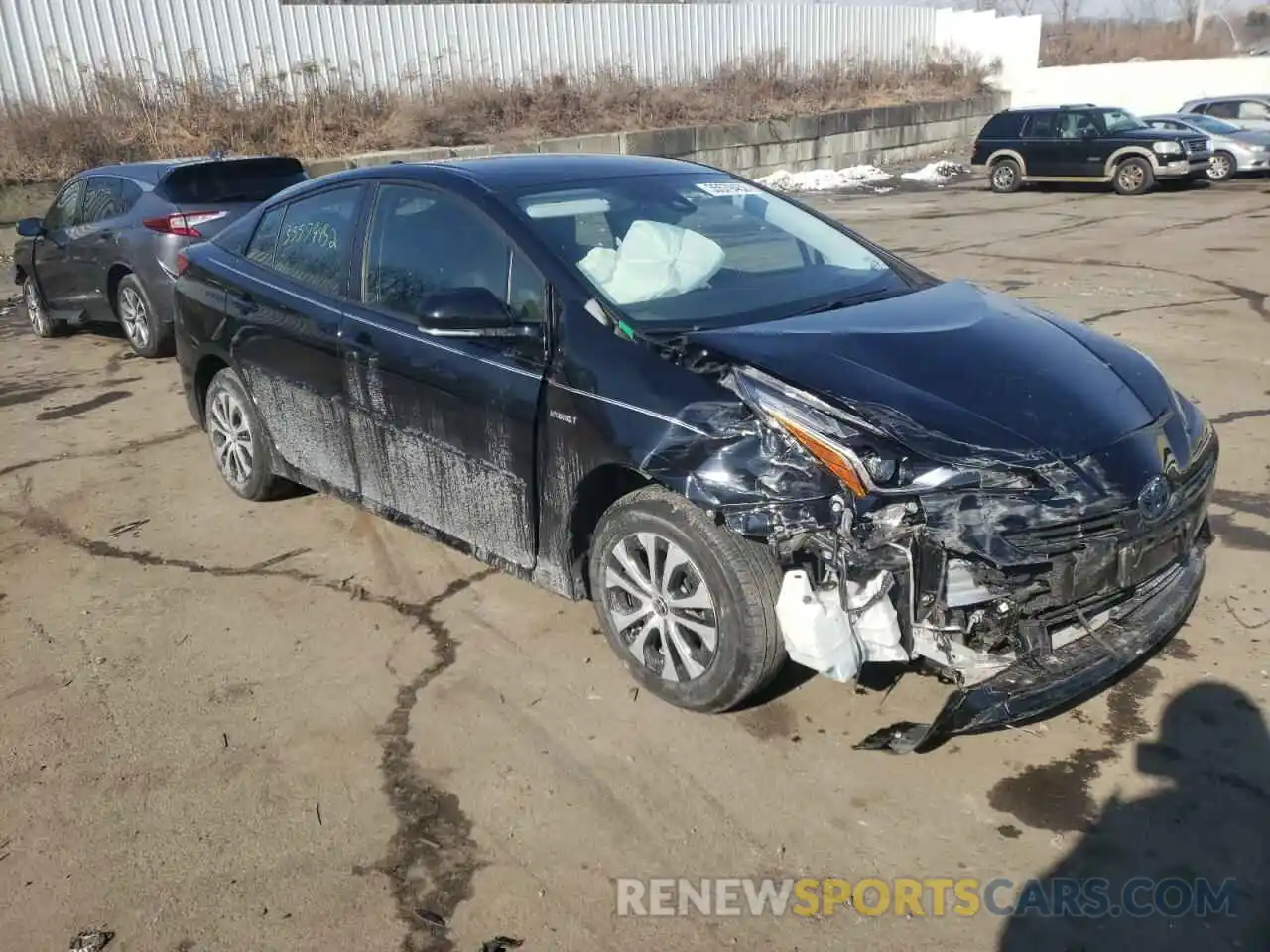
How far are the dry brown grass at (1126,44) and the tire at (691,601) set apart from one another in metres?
54.0

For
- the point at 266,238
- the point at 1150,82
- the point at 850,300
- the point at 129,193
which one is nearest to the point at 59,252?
the point at 129,193

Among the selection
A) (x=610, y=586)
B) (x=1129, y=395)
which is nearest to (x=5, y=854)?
(x=610, y=586)

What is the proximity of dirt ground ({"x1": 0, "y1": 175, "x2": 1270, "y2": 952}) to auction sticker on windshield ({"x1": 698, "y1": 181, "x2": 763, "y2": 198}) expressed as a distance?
1802 mm

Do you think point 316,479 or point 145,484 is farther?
point 145,484

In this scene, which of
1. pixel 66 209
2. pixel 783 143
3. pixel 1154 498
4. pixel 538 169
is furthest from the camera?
pixel 783 143

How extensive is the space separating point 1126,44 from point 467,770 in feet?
239

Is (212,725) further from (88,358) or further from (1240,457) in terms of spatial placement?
(88,358)

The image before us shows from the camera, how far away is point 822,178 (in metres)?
23.8

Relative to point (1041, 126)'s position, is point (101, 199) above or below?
above

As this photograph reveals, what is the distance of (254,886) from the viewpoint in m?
2.82

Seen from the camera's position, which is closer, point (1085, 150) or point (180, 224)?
point (180, 224)

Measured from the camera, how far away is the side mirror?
3.61 metres

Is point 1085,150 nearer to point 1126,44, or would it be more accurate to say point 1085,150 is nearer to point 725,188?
point 725,188

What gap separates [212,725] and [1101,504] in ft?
9.51
